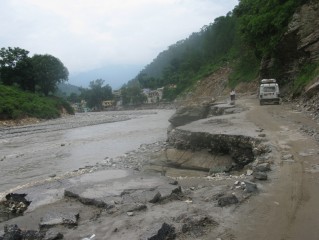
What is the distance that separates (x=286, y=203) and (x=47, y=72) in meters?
70.1

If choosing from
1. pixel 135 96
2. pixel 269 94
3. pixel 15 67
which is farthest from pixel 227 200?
pixel 135 96

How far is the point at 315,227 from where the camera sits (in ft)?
18.4

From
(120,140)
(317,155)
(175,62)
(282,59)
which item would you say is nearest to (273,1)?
(282,59)

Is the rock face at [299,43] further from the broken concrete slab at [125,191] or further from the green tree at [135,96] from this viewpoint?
the green tree at [135,96]

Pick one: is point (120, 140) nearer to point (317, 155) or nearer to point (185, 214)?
point (317, 155)

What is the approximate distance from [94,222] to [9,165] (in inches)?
478

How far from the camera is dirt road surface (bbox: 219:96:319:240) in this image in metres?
5.60

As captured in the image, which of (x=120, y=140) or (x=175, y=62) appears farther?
(x=175, y=62)

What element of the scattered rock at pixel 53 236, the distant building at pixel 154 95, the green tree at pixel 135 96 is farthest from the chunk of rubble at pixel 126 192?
the green tree at pixel 135 96

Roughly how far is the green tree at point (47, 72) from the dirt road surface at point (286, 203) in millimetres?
65729

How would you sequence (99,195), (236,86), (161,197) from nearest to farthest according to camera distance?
(161,197) → (99,195) → (236,86)

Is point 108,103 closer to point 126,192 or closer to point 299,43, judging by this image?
point 299,43

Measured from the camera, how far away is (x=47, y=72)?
71438 mm

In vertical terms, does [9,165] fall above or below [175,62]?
below
